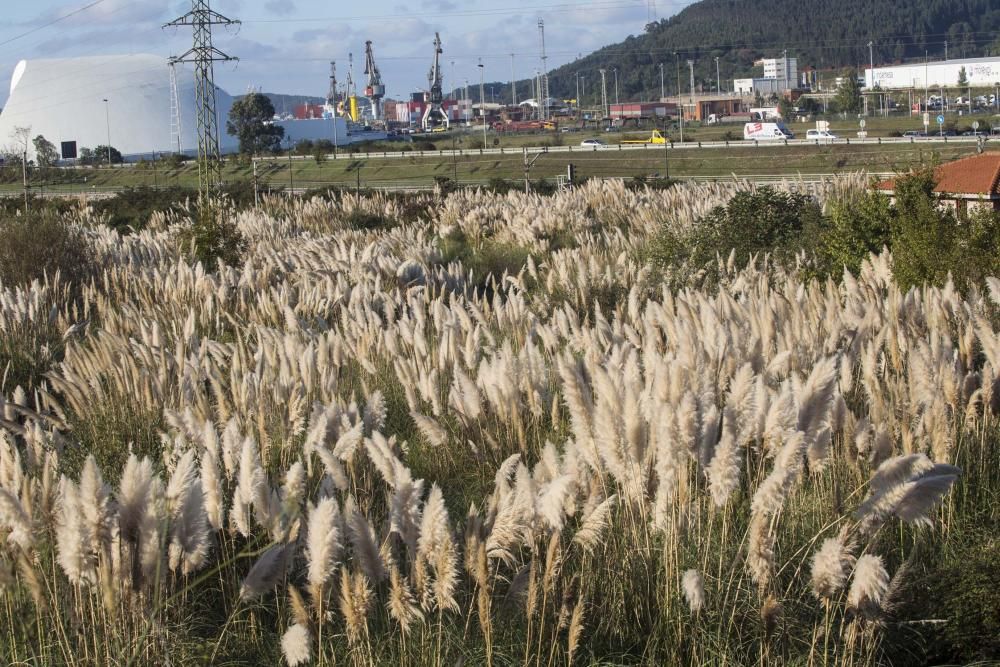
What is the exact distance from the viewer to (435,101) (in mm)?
171250

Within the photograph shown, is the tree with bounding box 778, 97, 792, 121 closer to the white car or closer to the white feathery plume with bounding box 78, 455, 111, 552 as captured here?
the white car

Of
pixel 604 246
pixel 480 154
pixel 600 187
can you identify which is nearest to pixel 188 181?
pixel 480 154

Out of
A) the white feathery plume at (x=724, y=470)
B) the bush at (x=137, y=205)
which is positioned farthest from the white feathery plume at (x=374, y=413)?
the bush at (x=137, y=205)

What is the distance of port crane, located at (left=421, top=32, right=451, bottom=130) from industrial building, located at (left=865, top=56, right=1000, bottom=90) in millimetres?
50217

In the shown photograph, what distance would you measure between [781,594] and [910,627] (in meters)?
0.49

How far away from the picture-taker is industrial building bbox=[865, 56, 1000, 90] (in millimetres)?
135750

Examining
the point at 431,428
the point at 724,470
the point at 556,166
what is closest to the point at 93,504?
the point at 724,470

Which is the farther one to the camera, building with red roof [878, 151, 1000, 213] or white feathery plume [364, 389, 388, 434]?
building with red roof [878, 151, 1000, 213]

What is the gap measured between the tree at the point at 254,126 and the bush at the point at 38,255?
57254 mm

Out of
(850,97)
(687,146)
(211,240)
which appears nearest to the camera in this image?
(211,240)

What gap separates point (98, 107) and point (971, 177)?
349ft

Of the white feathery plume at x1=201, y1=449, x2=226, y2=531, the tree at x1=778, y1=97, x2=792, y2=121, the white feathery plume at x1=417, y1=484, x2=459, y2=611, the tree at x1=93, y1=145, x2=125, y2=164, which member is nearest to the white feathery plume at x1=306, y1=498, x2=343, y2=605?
the white feathery plume at x1=417, y1=484, x2=459, y2=611

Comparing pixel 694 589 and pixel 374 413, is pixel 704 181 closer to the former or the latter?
pixel 374 413

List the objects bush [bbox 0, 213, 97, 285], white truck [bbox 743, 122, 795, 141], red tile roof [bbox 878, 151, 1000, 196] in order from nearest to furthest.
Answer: red tile roof [bbox 878, 151, 1000, 196] < bush [bbox 0, 213, 97, 285] < white truck [bbox 743, 122, 795, 141]
